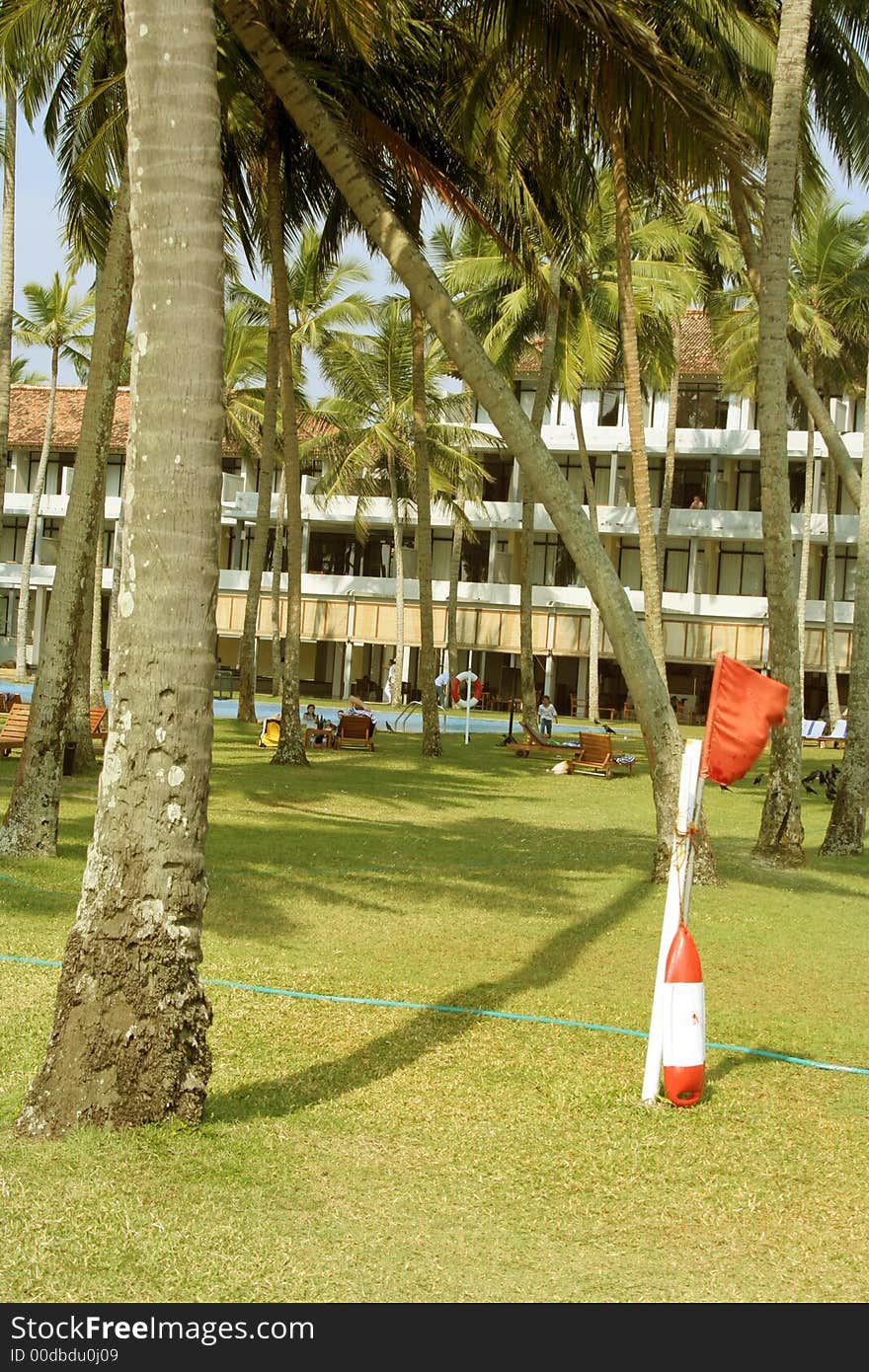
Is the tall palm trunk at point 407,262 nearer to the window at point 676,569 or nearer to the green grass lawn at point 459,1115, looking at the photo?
the green grass lawn at point 459,1115

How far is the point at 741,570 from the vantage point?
5153 cm

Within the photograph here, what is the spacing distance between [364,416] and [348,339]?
90.4 inches

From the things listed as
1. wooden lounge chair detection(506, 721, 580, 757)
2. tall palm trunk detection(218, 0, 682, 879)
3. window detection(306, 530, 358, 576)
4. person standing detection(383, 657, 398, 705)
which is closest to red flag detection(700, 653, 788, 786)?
tall palm trunk detection(218, 0, 682, 879)

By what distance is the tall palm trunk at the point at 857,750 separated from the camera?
1634cm

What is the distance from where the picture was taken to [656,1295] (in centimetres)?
455

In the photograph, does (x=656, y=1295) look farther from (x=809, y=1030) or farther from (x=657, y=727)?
(x=657, y=727)

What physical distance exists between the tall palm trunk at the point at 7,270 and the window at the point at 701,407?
3497 centimetres

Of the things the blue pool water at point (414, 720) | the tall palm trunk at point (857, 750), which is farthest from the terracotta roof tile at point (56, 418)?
the tall palm trunk at point (857, 750)

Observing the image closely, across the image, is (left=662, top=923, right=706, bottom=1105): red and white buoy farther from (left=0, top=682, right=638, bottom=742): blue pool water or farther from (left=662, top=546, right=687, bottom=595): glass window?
(left=662, top=546, right=687, bottom=595): glass window

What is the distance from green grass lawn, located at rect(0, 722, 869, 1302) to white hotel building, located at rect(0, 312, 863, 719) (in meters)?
36.8

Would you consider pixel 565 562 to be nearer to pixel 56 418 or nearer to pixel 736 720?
pixel 56 418

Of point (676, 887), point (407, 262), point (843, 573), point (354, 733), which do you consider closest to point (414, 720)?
point (354, 733)

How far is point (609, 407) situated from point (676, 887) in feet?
155

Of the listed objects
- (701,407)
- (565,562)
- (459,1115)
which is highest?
(701,407)
